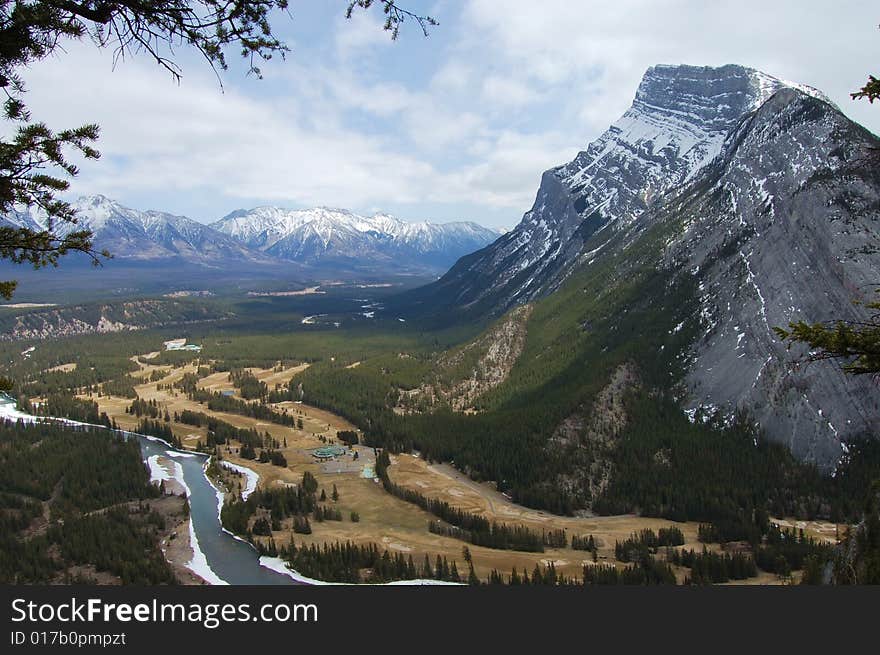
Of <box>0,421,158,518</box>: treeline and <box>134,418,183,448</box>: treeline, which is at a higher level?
<box>134,418,183,448</box>: treeline

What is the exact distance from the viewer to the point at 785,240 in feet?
316

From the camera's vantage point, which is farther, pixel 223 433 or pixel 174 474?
pixel 223 433

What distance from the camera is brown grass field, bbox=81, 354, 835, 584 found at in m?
59.6

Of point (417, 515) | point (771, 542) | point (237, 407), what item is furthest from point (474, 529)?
point (237, 407)

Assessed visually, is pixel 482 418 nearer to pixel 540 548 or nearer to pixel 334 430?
pixel 334 430

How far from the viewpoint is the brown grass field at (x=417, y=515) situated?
2347 inches

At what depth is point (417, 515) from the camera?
72250mm

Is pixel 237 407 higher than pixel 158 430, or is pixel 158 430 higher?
pixel 237 407

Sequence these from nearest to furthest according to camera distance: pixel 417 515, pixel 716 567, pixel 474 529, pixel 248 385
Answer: pixel 716 567 → pixel 474 529 → pixel 417 515 → pixel 248 385

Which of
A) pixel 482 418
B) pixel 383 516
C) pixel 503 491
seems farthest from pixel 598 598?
pixel 482 418

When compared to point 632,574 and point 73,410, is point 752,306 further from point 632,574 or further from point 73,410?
point 73,410

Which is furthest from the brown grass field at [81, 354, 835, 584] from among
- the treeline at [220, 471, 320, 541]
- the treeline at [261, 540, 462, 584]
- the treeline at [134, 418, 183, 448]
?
the treeline at [220, 471, 320, 541]

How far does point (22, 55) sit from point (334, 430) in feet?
350

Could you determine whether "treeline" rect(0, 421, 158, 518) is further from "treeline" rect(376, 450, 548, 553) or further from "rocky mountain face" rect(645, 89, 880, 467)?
"rocky mountain face" rect(645, 89, 880, 467)
